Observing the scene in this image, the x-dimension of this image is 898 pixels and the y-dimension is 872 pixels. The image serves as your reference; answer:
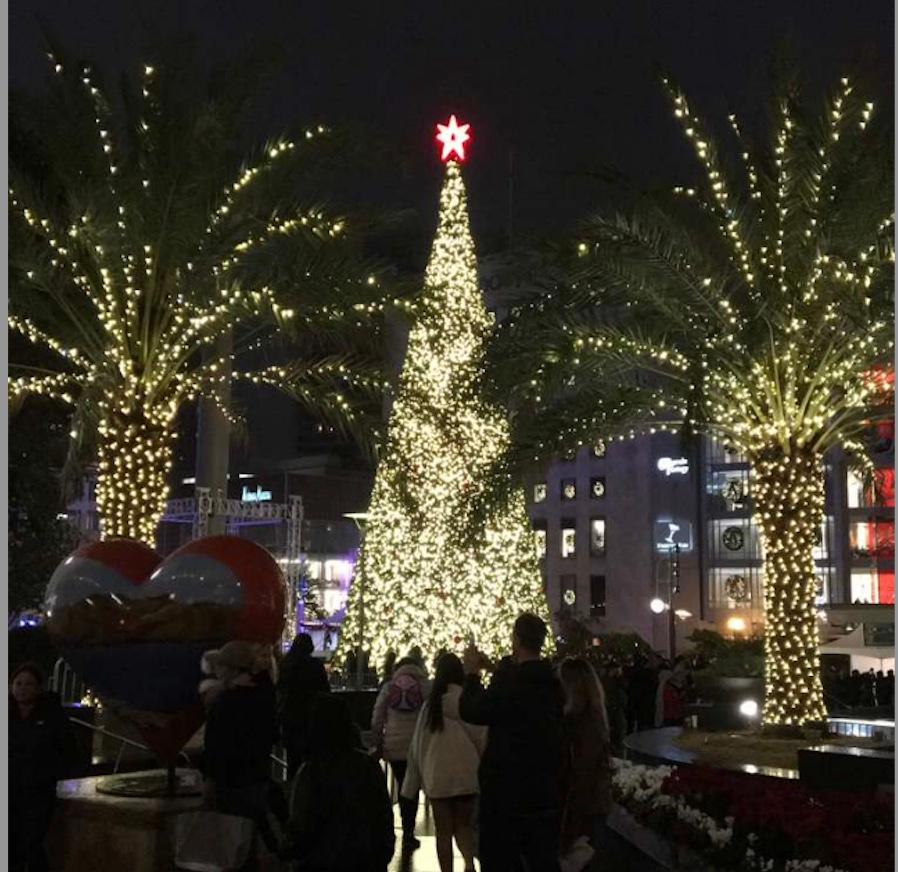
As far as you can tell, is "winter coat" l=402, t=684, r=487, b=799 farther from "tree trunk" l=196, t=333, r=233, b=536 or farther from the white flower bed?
"tree trunk" l=196, t=333, r=233, b=536

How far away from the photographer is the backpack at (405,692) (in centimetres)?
1124

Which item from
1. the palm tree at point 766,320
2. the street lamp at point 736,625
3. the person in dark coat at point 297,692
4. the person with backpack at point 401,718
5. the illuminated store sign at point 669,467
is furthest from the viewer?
the illuminated store sign at point 669,467

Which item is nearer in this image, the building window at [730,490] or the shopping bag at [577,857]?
the shopping bag at [577,857]

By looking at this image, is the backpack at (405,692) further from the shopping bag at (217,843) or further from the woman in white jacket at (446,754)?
the shopping bag at (217,843)

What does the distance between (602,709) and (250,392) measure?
76.8 meters

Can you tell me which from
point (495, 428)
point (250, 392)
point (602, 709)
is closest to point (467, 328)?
point (495, 428)

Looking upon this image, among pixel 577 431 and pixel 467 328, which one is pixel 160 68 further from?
pixel 467 328

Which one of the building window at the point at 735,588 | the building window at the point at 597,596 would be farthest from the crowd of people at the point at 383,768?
the building window at the point at 597,596

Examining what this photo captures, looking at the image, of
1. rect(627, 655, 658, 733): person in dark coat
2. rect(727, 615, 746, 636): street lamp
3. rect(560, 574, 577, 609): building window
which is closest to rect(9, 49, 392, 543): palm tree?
rect(627, 655, 658, 733): person in dark coat

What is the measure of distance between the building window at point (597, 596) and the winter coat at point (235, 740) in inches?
2646

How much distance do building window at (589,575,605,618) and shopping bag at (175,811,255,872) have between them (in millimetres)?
67402

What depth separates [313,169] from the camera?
1638 cm

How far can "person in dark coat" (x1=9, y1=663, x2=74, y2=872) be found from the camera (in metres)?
8.07

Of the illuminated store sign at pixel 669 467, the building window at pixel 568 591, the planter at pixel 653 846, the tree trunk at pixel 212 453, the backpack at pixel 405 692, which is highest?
the illuminated store sign at pixel 669 467
